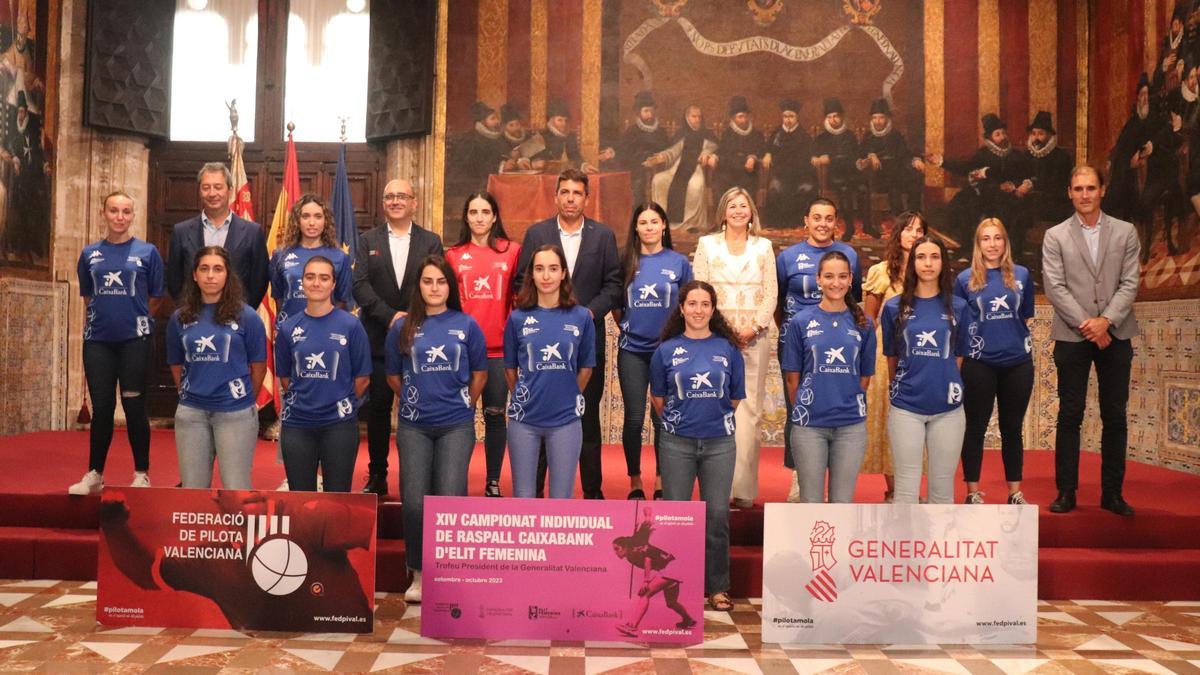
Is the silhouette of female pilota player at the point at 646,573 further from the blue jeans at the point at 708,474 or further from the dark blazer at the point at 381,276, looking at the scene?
the dark blazer at the point at 381,276

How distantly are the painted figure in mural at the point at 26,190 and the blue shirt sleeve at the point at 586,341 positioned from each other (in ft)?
19.3

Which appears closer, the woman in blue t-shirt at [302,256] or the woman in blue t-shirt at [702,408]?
the woman in blue t-shirt at [702,408]

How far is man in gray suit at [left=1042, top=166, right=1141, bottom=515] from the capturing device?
5473 mm

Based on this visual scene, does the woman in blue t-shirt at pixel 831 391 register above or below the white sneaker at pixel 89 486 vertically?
above

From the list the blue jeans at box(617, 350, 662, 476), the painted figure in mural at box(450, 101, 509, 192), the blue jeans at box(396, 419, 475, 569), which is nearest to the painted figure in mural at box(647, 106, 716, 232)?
the painted figure in mural at box(450, 101, 509, 192)

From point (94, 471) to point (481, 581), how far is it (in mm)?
2577

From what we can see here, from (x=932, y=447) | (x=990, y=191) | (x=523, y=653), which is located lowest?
(x=523, y=653)

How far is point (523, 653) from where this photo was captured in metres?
4.10

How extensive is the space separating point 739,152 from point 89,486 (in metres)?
6.02

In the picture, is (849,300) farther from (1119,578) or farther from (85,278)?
(85,278)

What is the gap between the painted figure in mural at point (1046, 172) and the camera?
29.7 ft

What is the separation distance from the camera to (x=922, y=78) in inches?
361

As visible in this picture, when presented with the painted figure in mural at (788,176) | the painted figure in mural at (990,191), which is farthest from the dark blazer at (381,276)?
the painted figure in mural at (990,191)

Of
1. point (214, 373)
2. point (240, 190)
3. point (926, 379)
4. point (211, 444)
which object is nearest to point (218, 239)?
point (214, 373)
